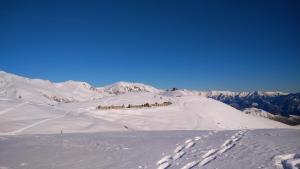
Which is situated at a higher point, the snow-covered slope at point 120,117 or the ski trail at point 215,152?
the snow-covered slope at point 120,117

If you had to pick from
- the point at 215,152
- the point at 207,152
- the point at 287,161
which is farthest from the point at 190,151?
the point at 287,161

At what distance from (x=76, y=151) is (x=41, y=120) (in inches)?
639

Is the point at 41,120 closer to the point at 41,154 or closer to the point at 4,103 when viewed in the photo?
the point at 4,103

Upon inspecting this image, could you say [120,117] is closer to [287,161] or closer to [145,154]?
[145,154]

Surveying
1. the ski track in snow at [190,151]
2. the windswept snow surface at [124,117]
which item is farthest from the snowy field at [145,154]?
the windswept snow surface at [124,117]

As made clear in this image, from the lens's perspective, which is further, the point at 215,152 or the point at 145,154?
the point at 145,154

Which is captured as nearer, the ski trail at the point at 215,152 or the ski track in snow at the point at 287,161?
the ski track in snow at the point at 287,161

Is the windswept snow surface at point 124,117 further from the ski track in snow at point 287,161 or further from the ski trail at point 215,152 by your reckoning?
the ski track in snow at point 287,161

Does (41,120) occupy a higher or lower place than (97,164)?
higher

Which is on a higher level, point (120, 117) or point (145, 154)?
point (120, 117)

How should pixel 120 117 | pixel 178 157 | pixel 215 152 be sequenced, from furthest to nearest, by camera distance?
1. pixel 120 117
2. pixel 215 152
3. pixel 178 157

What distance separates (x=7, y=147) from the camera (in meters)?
16.5

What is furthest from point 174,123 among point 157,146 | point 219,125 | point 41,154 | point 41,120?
point 41,154

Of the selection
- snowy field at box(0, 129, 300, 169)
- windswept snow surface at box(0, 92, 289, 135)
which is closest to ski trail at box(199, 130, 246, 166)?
snowy field at box(0, 129, 300, 169)
